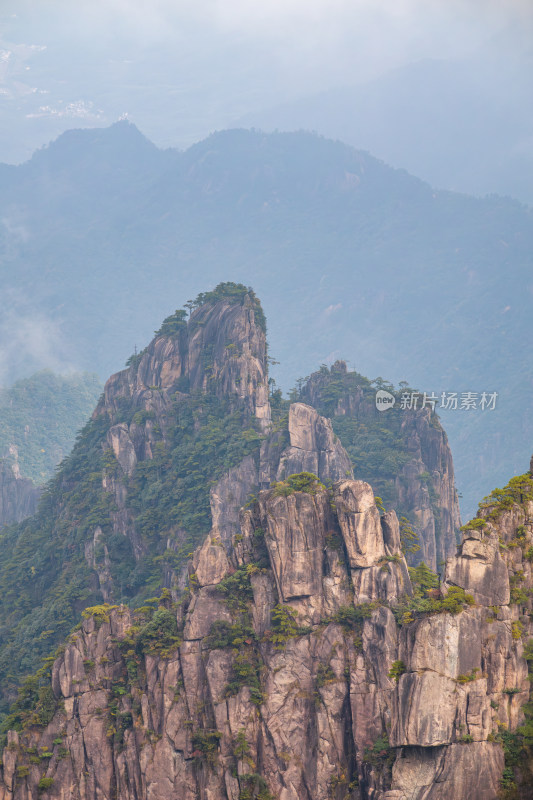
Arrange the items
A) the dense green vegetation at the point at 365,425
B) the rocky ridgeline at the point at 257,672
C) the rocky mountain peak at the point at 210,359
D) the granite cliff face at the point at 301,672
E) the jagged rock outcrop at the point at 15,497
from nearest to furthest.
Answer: the granite cliff face at the point at 301,672 < the rocky ridgeline at the point at 257,672 < the rocky mountain peak at the point at 210,359 < the dense green vegetation at the point at 365,425 < the jagged rock outcrop at the point at 15,497

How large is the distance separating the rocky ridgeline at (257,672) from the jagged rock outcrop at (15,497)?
58362 mm

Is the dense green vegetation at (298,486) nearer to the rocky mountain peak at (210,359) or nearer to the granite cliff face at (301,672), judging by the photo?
the granite cliff face at (301,672)

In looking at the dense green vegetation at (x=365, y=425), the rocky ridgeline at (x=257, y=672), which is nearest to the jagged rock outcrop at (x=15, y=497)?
the dense green vegetation at (x=365, y=425)

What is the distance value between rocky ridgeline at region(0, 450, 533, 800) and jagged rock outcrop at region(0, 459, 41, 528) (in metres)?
58.4

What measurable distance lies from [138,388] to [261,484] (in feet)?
47.7

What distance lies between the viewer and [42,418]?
153 meters

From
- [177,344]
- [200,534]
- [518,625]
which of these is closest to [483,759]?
[518,625]

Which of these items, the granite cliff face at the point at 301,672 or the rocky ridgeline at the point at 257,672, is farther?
the rocky ridgeline at the point at 257,672

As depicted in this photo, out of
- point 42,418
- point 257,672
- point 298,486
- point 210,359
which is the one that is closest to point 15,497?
point 42,418

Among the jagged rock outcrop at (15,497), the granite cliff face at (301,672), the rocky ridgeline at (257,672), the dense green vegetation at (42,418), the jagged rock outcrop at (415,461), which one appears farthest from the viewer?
the dense green vegetation at (42,418)

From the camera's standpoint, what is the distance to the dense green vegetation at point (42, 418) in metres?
144

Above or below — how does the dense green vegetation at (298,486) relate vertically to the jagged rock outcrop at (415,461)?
below

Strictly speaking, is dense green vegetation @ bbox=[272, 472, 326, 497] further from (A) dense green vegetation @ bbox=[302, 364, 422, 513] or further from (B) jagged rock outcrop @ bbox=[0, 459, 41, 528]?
(B) jagged rock outcrop @ bbox=[0, 459, 41, 528]

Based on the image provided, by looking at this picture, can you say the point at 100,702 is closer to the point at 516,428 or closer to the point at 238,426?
the point at 238,426
